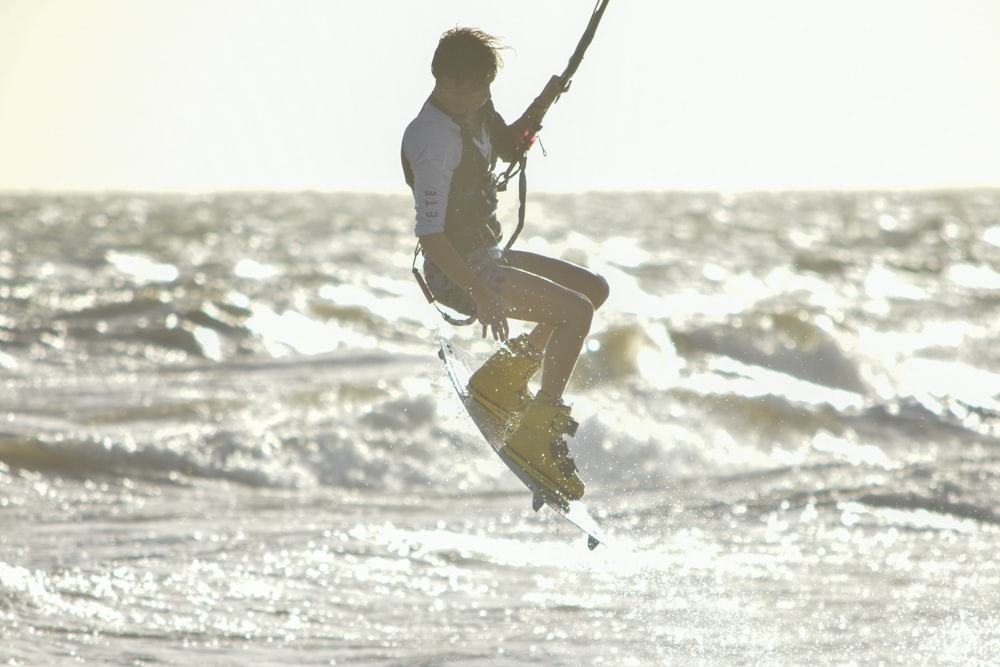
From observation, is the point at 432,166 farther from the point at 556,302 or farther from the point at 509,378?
the point at 509,378

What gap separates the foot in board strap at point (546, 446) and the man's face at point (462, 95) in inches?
75.8

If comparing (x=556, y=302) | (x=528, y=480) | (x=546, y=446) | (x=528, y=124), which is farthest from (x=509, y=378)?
→ (x=528, y=124)

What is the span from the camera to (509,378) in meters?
8.12

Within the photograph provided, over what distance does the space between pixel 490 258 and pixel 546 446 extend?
1.38m

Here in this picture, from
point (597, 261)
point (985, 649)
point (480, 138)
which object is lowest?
point (597, 261)

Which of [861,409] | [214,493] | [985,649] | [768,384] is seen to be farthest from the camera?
[768,384]

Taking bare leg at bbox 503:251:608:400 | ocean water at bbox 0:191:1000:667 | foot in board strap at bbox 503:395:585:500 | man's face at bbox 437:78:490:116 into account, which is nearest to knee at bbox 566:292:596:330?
bare leg at bbox 503:251:608:400

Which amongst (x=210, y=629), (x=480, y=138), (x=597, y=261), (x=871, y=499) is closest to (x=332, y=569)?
(x=210, y=629)

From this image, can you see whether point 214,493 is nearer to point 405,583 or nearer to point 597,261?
point 405,583

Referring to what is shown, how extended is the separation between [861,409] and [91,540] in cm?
1177

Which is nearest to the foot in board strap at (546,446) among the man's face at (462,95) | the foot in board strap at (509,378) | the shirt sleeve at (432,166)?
the foot in board strap at (509,378)

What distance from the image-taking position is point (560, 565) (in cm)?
1061

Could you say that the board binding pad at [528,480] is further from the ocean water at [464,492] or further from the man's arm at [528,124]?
the man's arm at [528,124]

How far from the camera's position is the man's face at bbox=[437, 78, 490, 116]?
6.81 meters
